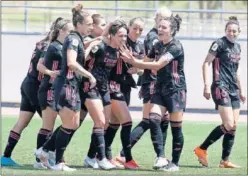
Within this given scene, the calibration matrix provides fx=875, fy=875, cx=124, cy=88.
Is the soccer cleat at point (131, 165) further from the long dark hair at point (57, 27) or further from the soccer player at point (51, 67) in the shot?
the long dark hair at point (57, 27)

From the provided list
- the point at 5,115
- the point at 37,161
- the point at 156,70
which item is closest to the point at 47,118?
the point at 37,161

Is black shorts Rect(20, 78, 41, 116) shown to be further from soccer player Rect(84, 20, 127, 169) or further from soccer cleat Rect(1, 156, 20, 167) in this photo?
soccer player Rect(84, 20, 127, 169)

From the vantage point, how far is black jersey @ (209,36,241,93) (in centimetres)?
1145

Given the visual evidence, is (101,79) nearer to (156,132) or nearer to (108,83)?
(108,83)

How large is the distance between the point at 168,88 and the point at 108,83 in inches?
30.8

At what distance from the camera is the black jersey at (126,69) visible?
1092 cm

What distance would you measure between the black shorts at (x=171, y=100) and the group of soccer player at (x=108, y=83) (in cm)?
1

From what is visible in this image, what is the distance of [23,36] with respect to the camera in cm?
2295

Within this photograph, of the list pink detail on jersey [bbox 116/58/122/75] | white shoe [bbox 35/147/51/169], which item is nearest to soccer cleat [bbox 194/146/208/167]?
pink detail on jersey [bbox 116/58/122/75]

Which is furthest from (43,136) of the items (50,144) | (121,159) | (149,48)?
(149,48)

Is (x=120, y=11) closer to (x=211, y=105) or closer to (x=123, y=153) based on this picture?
(x=211, y=105)

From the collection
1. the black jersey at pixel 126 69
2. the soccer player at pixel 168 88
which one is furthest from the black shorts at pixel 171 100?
the black jersey at pixel 126 69

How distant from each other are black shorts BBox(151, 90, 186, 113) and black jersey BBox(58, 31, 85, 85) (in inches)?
41.8

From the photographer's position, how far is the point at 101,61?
10.5m
